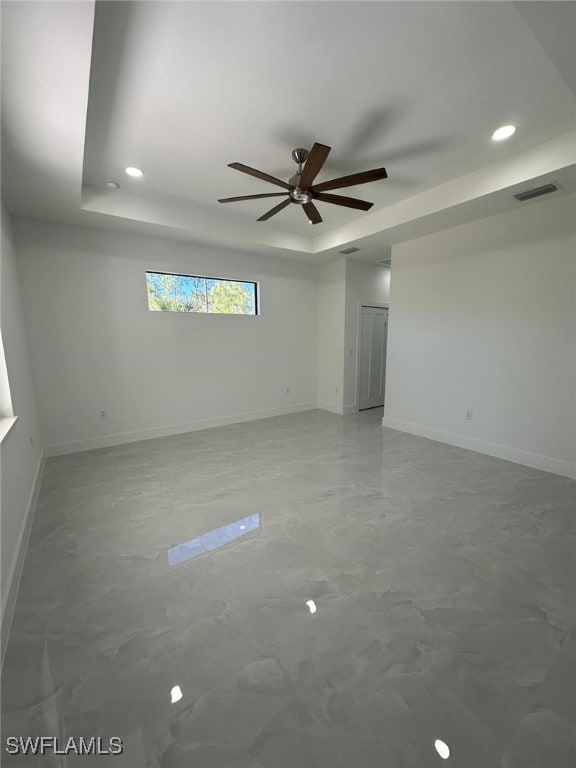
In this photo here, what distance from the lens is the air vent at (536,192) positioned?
2.81m

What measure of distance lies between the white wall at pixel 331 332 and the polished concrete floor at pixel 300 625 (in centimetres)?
291

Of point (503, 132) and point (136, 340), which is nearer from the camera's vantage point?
point (503, 132)

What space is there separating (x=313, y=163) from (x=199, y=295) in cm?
291

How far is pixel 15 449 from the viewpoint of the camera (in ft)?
7.23

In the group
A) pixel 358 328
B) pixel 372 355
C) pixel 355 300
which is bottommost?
pixel 372 355

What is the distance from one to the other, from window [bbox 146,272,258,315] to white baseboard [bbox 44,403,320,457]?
1.69 m

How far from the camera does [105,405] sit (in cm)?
404

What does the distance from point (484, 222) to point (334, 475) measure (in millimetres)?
3355

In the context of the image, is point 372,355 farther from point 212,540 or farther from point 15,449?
point 15,449

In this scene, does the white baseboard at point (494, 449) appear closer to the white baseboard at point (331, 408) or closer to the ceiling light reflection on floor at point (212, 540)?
the white baseboard at point (331, 408)

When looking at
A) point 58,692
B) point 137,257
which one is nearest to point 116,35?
point 137,257

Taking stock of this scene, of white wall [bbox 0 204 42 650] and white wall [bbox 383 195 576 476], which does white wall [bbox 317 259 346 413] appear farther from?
white wall [bbox 0 204 42 650]

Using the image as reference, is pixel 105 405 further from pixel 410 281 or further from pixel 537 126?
pixel 537 126

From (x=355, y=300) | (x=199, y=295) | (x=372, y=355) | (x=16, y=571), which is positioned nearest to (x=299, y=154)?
(x=199, y=295)
